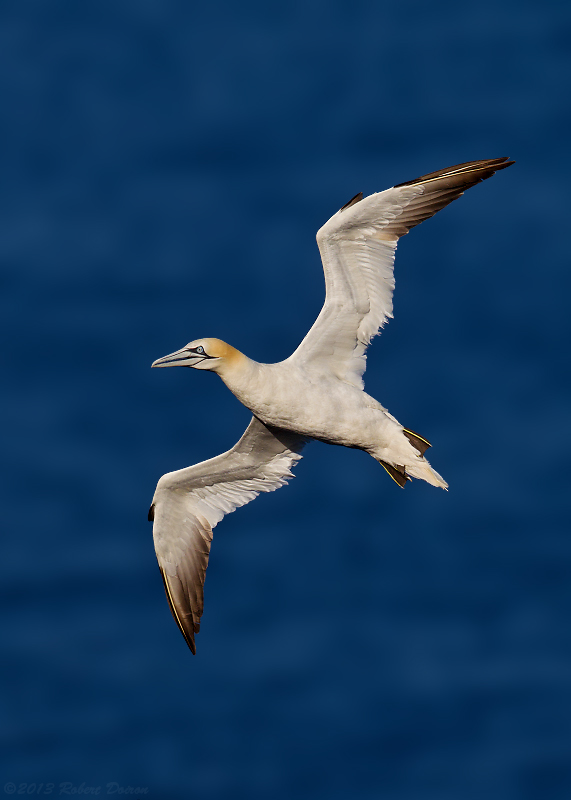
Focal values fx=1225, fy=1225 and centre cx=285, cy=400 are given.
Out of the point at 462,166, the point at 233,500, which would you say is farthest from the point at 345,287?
the point at 233,500

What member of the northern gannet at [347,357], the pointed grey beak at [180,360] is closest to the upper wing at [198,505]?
A: the northern gannet at [347,357]

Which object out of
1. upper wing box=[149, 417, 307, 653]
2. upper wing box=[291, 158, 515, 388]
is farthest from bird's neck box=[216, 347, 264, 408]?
upper wing box=[149, 417, 307, 653]

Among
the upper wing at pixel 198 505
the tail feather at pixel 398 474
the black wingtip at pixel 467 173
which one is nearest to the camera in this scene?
the black wingtip at pixel 467 173

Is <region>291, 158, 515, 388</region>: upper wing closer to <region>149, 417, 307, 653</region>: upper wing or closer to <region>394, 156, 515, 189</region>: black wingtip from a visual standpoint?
<region>394, 156, 515, 189</region>: black wingtip

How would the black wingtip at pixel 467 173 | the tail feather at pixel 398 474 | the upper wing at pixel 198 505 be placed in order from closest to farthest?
the black wingtip at pixel 467 173 → the tail feather at pixel 398 474 → the upper wing at pixel 198 505

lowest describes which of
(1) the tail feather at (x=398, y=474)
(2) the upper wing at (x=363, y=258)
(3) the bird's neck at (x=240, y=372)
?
(1) the tail feather at (x=398, y=474)

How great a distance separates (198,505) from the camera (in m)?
17.8

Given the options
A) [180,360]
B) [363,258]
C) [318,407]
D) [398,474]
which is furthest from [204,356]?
[398,474]

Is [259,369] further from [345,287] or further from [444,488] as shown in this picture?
[444,488]

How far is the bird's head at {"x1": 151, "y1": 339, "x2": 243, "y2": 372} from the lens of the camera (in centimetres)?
1520

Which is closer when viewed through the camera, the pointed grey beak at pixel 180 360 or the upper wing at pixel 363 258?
the upper wing at pixel 363 258

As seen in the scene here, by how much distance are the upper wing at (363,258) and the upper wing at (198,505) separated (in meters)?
1.88

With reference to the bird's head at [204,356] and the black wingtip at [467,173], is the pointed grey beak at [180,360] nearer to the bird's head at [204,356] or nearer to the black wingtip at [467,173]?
the bird's head at [204,356]

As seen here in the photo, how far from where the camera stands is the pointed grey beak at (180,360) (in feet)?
50.8
